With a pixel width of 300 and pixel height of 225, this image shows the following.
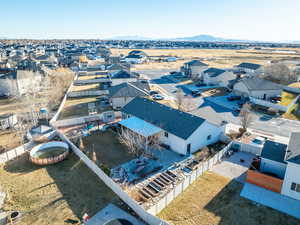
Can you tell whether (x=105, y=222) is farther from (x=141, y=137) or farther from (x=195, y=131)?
(x=195, y=131)

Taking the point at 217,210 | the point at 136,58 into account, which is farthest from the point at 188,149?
the point at 136,58

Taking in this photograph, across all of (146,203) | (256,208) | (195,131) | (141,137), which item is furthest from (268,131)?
(146,203)

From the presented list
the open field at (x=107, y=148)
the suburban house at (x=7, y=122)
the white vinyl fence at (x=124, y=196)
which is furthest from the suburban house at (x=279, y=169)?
the suburban house at (x=7, y=122)

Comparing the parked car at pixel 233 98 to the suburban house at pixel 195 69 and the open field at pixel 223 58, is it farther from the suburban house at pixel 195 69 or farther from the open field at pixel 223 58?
the open field at pixel 223 58

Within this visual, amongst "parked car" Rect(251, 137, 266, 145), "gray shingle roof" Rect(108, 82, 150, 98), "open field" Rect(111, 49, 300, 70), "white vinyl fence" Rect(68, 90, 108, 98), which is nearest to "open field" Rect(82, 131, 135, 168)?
"gray shingle roof" Rect(108, 82, 150, 98)

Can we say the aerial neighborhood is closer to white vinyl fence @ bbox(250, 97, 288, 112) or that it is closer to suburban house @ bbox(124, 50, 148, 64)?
white vinyl fence @ bbox(250, 97, 288, 112)

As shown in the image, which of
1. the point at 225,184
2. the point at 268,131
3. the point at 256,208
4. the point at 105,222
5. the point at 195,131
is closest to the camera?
the point at 105,222
